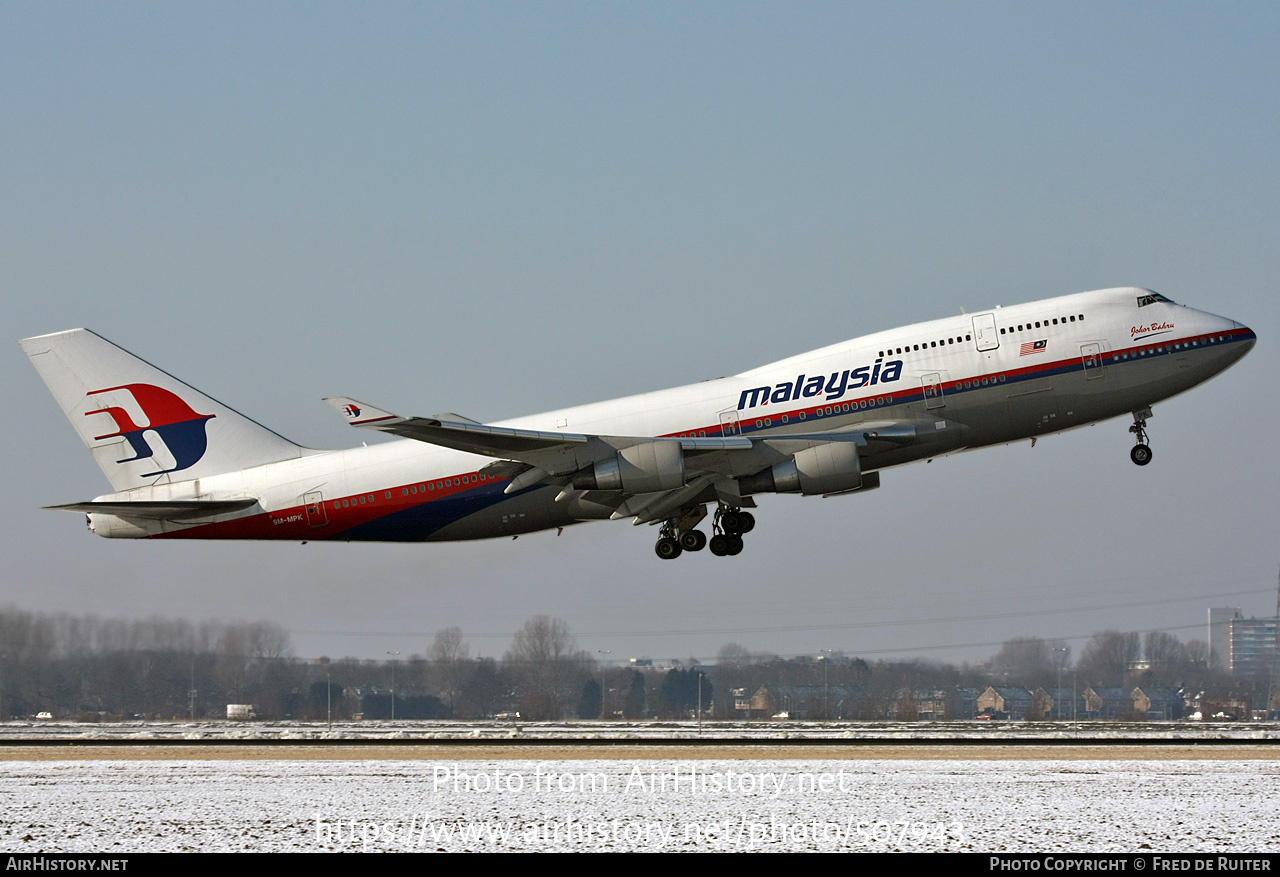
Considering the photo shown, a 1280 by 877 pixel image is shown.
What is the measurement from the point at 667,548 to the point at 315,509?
1153 cm

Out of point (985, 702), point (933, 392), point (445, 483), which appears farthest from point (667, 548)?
point (985, 702)

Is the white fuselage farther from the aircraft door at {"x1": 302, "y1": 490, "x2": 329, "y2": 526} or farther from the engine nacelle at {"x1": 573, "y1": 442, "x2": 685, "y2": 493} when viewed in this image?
the engine nacelle at {"x1": 573, "y1": 442, "x2": 685, "y2": 493}

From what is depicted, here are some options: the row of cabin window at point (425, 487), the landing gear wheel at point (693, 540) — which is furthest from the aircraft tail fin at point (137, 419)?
Answer: the landing gear wheel at point (693, 540)

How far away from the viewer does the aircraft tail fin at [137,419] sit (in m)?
44.9

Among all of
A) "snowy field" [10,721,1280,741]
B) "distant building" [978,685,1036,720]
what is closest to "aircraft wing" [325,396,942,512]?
"snowy field" [10,721,1280,741]

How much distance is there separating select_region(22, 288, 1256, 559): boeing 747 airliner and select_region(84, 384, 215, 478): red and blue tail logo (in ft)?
0.22

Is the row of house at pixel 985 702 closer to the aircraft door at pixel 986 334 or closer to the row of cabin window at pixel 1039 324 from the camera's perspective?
the aircraft door at pixel 986 334

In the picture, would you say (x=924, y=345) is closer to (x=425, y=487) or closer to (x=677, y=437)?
(x=677, y=437)

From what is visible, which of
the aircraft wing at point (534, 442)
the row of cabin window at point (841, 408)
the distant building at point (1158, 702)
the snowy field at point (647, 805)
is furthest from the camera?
the distant building at point (1158, 702)

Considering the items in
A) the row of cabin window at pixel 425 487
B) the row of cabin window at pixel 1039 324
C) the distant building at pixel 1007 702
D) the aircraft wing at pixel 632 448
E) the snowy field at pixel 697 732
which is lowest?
the distant building at pixel 1007 702

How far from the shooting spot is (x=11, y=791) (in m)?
32.7

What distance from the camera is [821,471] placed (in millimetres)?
38906

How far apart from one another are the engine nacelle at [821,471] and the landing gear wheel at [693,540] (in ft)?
16.9

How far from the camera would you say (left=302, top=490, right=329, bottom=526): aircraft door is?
1689 inches
